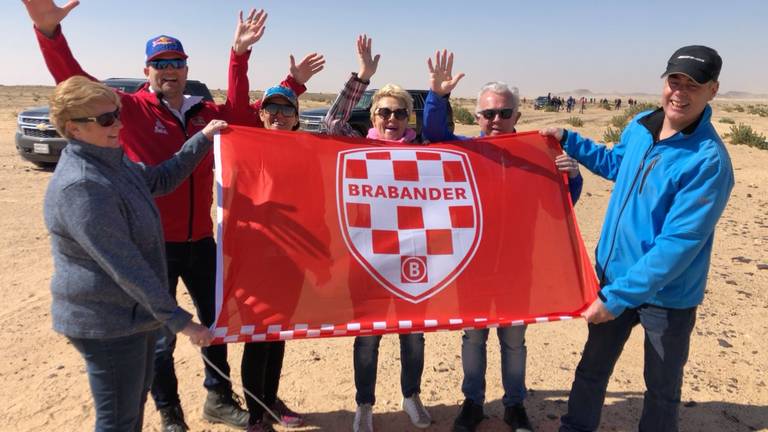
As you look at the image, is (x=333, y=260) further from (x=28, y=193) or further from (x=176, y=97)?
(x=28, y=193)

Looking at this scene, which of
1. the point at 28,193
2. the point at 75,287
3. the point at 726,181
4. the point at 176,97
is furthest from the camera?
the point at 28,193

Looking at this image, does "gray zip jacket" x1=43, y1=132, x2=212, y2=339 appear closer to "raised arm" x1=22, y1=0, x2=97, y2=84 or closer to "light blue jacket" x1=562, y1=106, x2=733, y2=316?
"raised arm" x1=22, y1=0, x2=97, y2=84

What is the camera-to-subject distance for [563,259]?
117 inches

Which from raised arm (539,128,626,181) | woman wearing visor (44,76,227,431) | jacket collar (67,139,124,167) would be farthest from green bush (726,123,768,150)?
jacket collar (67,139,124,167)

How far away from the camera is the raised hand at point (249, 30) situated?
309 cm

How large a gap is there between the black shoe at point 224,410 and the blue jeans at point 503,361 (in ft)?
4.94

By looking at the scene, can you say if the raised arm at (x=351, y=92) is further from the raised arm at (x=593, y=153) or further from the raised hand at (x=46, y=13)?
the raised hand at (x=46, y=13)

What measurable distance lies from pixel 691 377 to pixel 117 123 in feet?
14.4

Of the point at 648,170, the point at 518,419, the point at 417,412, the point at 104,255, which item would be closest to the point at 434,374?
the point at 417,412

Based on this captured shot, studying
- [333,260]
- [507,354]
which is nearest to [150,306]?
[333,260]

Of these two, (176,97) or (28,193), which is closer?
(176,97)

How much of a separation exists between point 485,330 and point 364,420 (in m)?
0.98

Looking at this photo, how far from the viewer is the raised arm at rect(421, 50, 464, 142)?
9.93 ft

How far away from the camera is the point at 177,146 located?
2.93 meters
